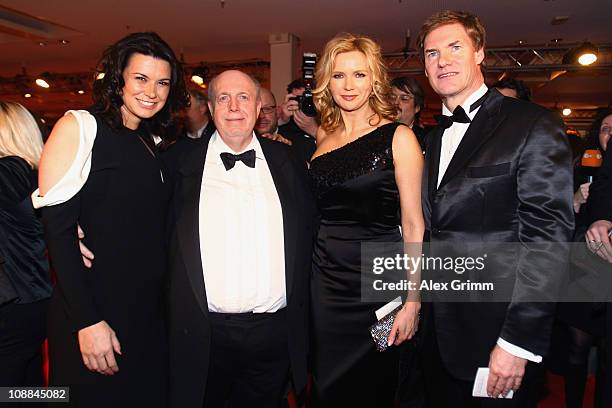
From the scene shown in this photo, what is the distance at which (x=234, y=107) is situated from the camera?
6.97 feet

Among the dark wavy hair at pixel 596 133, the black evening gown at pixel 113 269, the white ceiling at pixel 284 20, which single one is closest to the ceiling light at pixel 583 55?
the white ceiling at pixel 284 20

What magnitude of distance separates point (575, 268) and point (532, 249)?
4.27ft

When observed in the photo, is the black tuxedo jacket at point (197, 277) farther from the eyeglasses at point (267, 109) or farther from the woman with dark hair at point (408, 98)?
the woman with dark hair at point (408, 98)

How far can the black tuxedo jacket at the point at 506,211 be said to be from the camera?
147cm

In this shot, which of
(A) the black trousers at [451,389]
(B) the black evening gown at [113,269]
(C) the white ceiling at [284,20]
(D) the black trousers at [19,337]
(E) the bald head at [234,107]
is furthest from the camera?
(C) the white ceiling at [284,20]

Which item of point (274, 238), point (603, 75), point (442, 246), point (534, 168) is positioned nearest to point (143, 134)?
point (274, 238)

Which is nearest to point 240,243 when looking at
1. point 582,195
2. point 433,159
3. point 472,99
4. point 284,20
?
point 433,159

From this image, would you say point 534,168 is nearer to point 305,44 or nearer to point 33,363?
point 33,363

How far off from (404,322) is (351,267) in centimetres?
34

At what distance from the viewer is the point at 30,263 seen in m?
2.28

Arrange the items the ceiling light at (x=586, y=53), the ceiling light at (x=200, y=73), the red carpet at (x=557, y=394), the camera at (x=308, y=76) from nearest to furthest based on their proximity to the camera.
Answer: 1. the camera at (x=308, y=76)
2. the red carpet at (x=557, y=394)
3. the ceiling light at (x=586, y=53)
4. the ceiling light at (x=200, y=73)

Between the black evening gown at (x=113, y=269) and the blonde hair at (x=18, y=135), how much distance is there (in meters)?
0.73

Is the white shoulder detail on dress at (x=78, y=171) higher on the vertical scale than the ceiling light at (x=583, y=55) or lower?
lower

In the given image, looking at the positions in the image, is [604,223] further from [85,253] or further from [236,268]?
[85,253]
